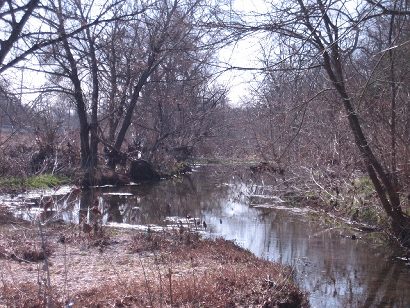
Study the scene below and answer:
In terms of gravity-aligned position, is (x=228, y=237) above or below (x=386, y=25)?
below

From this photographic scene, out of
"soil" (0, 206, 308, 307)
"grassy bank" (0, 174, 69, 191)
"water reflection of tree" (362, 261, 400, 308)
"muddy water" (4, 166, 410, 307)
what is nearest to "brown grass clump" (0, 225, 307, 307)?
"soil" (0, 206, 308, 307)

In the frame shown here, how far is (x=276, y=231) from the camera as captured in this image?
Result: 14906 millimetres

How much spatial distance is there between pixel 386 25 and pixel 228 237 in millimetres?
5877

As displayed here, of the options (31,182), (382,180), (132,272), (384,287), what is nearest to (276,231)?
(382,180)

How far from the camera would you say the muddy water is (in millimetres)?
9750

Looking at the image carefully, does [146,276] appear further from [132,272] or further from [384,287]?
[384,287]

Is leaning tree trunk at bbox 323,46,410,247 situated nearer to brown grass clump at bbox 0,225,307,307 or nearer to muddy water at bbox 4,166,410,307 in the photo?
muddy water at bbox 4,166,410,307

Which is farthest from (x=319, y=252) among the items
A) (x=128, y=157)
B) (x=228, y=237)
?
(x=128, y=157)

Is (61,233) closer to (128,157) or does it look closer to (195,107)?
(128,157)

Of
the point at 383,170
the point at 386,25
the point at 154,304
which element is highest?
the point at 386,25

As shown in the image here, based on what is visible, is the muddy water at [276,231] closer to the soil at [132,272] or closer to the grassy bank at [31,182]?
the soil at [132,272]

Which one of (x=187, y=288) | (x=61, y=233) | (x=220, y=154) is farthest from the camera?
(x=220, y=154)

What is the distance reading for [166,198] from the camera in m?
21.9

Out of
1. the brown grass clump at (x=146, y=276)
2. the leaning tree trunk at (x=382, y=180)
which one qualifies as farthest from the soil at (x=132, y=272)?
the leaning tree trunk at (x=382, y=180)
